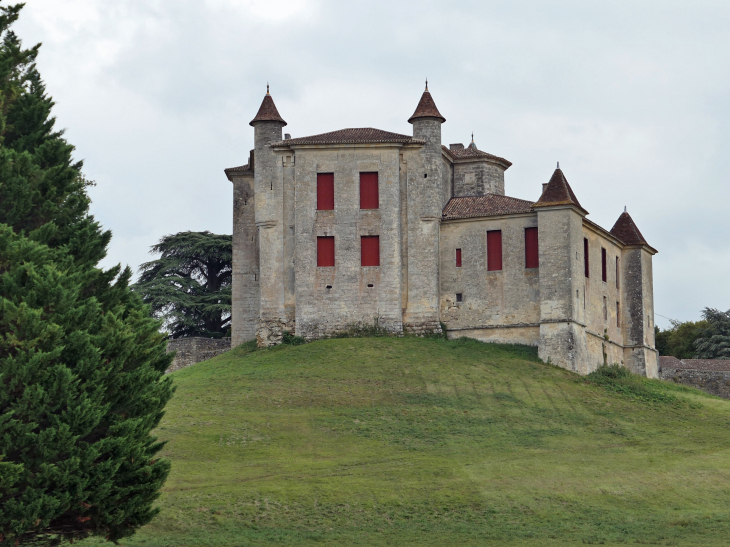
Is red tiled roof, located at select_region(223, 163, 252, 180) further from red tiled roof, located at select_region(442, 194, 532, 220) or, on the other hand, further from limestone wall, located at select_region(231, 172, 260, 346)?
red tiled roof, located at select_region(442, 194, 532, 220)

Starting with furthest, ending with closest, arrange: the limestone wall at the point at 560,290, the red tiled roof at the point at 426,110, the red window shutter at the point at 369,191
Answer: the red tiled roof at the point at 426,110
the red window shutter at the point at 369,191
the limestone wall at the point at 560,290

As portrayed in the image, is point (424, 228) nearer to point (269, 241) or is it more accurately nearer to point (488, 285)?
point (488, 285)

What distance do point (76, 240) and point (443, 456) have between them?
1645 centimetres

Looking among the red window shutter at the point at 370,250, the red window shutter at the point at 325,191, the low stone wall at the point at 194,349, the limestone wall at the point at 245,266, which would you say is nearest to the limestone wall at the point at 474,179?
the red window shutter at the point at 370,250

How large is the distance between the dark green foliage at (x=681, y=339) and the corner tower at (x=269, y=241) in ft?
130

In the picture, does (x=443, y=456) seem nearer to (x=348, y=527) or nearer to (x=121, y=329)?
(x=348, y=527)

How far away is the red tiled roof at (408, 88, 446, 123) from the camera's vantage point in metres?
→ 53.7

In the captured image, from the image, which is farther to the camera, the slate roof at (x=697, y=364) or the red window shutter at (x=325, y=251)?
the slate roof at (x=697, y=364)

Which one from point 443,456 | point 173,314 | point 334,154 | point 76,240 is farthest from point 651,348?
point 76,240

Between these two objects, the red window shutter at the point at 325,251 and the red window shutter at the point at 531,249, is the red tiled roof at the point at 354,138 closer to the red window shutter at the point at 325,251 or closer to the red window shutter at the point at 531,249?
the red window shutter at the point at 325,251

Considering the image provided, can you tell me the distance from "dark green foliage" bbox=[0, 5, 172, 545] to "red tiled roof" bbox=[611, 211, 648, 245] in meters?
37.2

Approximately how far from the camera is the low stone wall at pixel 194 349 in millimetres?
59156

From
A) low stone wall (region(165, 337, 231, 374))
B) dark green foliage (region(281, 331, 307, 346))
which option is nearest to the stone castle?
dark green foliage (region(281, 331, 307, 346))

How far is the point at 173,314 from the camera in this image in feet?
225
